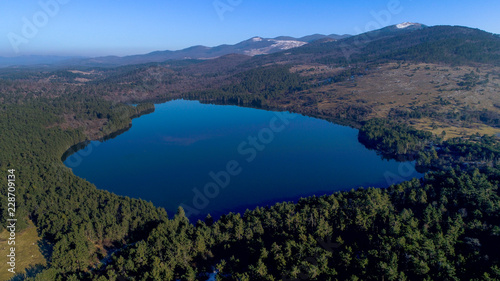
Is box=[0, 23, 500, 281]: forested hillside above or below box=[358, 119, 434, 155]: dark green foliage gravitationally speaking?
above

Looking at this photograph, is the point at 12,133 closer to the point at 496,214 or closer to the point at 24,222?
the point at 24,222

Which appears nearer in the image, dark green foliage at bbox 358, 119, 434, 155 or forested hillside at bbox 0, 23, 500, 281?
forested hillside at bbox 0, 23, 500, 281

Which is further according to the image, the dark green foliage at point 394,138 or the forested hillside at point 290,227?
the dark green foliage at point 394,138

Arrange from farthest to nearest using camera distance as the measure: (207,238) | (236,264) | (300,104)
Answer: (300,104) < (207,238) < (236,264)

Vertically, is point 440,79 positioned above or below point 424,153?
above

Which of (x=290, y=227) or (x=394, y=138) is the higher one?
(x=290, y=227)

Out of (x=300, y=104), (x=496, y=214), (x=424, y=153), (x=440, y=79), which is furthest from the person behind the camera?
(x=300, y=104)

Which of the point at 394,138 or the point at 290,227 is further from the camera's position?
the point at 394,138

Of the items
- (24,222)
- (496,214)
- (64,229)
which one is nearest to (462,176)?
(496,214)

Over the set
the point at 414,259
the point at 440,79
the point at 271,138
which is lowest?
the point at 271,138

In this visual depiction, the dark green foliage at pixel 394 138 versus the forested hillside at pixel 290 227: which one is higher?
the forested hillside at pixel 290 227

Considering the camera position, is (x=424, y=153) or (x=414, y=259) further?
(x=424, y=153)
